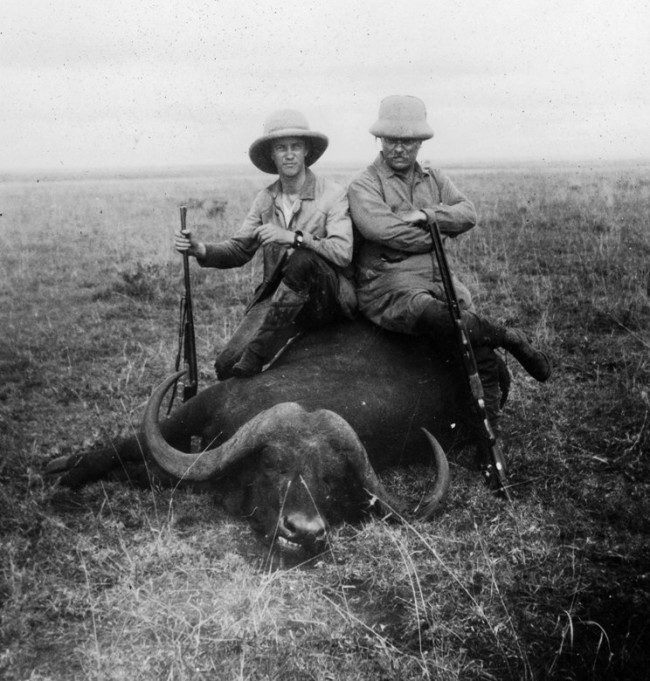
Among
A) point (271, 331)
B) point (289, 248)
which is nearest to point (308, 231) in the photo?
point (289, 248)

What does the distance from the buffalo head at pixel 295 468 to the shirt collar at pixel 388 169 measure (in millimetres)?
2185

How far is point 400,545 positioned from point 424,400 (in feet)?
4.24

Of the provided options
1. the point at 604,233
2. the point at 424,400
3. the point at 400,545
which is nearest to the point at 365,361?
the point at 424,400

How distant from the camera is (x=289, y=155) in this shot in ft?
16.0

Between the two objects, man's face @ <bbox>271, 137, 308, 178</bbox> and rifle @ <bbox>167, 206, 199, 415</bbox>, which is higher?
man's face @ <bbox>271, 137, 308, 178</bbox>

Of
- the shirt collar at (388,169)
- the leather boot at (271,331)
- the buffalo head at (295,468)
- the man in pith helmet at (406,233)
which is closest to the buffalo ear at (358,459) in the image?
the buffalo head at (295,468)

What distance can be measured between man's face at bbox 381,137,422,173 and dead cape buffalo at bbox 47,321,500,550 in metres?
1.19

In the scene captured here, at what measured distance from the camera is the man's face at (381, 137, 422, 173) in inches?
193

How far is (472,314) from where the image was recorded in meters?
4.32

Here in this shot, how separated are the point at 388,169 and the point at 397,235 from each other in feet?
2.03

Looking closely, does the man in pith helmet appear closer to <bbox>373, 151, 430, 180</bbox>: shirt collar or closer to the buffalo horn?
<bbox>373, 151, 430, 180</bbox>: shirt collar

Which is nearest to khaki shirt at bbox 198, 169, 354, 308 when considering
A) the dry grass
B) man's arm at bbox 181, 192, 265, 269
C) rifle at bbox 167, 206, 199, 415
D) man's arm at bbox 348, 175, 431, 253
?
man's arm at bbox 181, 192, 265, 269

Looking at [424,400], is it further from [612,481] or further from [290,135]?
[290,135]

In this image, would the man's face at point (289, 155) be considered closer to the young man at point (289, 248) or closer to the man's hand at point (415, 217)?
the young man at point (289, 248)
